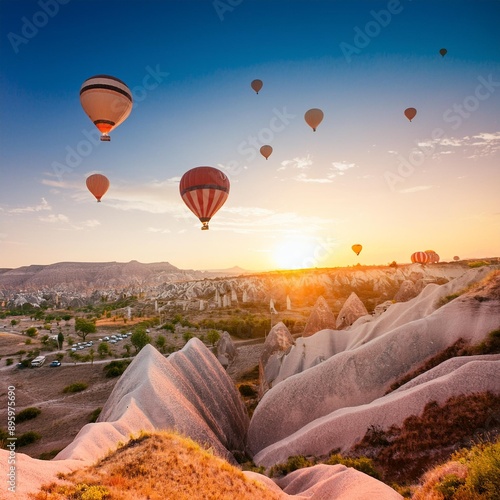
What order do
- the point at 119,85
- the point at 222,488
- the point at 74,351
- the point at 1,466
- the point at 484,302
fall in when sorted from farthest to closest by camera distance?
the point at 74,351 < the point at 119,85 < the point at 484,302 < the point at 222,488 < the point at 1,466

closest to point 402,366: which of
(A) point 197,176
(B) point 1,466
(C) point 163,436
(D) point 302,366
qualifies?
(D) point 302,366

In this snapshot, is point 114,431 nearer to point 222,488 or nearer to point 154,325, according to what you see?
point 222,488

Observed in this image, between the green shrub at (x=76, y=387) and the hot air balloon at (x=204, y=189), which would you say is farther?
the green shrub at (x=76, y=387)

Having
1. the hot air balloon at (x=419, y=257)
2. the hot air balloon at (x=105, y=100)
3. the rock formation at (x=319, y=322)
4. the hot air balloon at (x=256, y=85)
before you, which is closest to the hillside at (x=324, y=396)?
the rock formation at (x=319, y=322)

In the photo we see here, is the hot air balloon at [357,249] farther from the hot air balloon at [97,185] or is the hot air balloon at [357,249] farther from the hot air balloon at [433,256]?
the hot air balloon at [97,185]

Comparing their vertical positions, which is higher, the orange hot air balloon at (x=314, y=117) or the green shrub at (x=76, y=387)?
the orange hot air balloon at (x=314, y=117)

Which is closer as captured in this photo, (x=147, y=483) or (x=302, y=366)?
(x=147, y=483)

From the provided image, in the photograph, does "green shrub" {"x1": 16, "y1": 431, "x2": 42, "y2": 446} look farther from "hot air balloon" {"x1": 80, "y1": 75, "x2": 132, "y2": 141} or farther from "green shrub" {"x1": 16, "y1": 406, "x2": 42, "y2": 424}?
"hot air balloon" {"x1": 80, "y1": 75, "x2": 132, "y2": 141}
